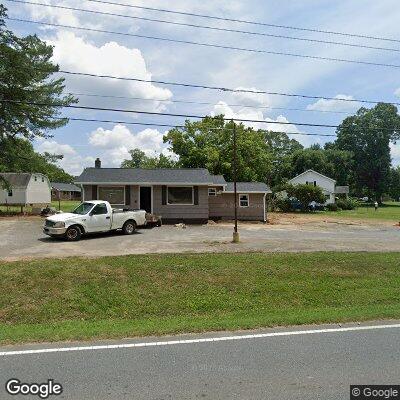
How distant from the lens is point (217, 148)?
151 ft

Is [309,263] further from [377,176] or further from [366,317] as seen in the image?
[377,176]

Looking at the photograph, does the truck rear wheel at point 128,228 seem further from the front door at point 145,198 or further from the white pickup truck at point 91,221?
the front door at point 145,198

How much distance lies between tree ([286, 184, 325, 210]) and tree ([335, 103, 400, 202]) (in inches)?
1622

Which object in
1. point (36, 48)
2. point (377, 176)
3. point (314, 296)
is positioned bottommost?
point (314, 296)

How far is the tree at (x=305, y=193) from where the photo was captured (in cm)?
4862

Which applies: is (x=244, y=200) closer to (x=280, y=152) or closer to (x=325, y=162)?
(x=325, y=162)

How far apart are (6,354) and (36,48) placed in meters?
32.2

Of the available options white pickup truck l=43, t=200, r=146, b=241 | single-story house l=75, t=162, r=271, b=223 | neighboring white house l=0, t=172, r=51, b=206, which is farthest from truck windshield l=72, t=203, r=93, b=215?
neighboring white house l=0, t=172, r=51, b=206

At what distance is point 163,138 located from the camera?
47875mm

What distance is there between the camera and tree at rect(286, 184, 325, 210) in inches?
1914

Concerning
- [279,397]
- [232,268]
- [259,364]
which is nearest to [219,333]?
[259,364]

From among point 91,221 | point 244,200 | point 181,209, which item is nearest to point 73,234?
point 91,221

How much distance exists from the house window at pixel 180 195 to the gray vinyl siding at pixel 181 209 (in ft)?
1.15

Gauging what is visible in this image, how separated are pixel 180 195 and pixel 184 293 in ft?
59.4
